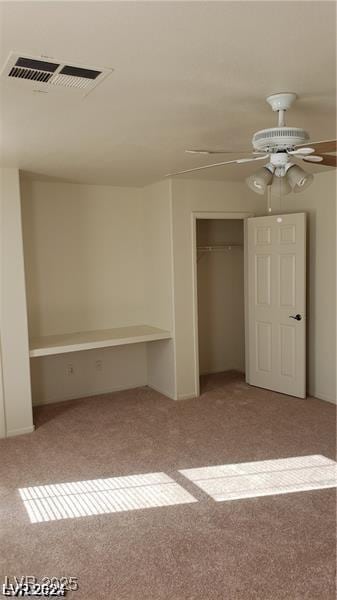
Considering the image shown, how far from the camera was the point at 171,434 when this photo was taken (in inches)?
171

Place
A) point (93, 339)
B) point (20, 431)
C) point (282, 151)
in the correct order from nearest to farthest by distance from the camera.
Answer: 1. point (282, 151)
2. point (20, 431)
3. point (93, 339)

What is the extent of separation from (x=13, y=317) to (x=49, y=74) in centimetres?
268

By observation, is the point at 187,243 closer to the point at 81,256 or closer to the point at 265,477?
the point at 81,256

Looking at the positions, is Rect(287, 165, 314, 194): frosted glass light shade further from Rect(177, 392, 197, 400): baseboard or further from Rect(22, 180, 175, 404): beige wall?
Rect(177, 392, 197, 400): baseboard

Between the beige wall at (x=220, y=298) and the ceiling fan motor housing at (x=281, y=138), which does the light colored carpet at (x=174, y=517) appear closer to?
the beige wall at (x=220, y=298)

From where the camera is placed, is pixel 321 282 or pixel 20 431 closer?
pixel 20 431

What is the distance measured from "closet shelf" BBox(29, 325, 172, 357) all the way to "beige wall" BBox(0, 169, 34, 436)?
211 mm

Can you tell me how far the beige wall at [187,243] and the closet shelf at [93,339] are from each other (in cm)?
25

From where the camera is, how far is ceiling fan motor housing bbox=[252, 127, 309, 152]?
7.91ft

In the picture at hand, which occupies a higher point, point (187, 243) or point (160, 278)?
point (187, 243)

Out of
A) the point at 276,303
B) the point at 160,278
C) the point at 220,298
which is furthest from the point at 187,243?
the point at 220,298

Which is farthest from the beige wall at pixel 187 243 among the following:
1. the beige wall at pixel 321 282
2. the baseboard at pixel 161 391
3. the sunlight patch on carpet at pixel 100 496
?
the sunlight patch on carpet at pixel 100 496

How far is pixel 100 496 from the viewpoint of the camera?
330 centimetres

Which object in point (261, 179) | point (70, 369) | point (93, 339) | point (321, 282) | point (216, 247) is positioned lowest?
point (70, 369)
